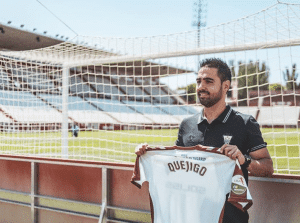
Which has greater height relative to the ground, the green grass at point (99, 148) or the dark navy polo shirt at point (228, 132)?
the dark navy polo shirt at point (228, 132)

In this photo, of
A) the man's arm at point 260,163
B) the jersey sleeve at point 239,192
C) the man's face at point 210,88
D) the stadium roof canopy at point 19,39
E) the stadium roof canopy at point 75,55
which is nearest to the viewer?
the jersey sleeve at point 239,192

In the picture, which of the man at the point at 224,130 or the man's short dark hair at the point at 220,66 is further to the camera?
the man's short dark hair at the point at 220,66

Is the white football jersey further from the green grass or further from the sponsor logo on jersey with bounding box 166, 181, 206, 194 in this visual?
the green grass

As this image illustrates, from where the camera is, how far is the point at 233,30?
172 inches

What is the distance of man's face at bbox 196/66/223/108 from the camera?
1.90m

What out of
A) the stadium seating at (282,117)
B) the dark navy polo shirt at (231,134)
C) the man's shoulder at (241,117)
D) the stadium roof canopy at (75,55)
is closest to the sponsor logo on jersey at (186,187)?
the dark navy polo shirt at (231,134)

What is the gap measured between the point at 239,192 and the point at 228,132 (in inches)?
13.9

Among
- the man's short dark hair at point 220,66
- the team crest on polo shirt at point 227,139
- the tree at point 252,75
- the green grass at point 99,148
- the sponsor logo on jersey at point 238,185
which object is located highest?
the tree at point 252,75

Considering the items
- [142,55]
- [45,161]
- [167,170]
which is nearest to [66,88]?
[142,55]

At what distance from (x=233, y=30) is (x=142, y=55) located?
1.43 m

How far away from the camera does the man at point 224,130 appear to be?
1.80 m

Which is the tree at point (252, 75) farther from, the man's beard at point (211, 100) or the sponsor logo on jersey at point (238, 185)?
the sponsor logo on jersey at point (238, 185)

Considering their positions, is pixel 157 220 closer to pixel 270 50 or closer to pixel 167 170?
pixel 167 170

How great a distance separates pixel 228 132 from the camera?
73.3 inches
